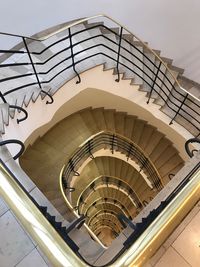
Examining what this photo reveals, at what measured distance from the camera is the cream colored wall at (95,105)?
3582 mm

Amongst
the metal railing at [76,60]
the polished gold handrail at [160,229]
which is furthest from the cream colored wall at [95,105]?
the polished gold handrail at [160,229]

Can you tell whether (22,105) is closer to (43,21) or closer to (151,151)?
(43,21)

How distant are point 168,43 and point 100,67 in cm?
197

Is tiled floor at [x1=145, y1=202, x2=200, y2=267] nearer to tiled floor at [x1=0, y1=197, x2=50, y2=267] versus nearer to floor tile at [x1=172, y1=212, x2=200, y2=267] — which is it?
floor tile at [x1=172, y1=212, x2=200, y2=267]

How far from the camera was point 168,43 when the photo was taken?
529 centimetres

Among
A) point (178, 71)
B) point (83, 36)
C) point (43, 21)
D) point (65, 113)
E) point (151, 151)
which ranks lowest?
point (151, 151)

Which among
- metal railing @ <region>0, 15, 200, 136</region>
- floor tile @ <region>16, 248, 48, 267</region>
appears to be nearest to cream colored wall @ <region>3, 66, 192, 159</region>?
metal railing @ <region>0, 15, 200, 136</region>

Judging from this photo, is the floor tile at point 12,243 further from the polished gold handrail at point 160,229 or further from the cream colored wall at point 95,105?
the cream colored wall at point 95,105

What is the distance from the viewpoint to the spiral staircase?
316 cm

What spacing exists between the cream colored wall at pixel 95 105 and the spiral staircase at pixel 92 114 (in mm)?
18

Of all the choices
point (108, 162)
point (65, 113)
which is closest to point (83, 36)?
point (65, 113)

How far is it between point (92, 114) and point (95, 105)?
243mm

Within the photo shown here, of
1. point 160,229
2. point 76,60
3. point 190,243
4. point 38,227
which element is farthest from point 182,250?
point 76,60

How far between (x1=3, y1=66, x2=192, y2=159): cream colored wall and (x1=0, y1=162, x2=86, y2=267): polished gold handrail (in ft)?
6.46
